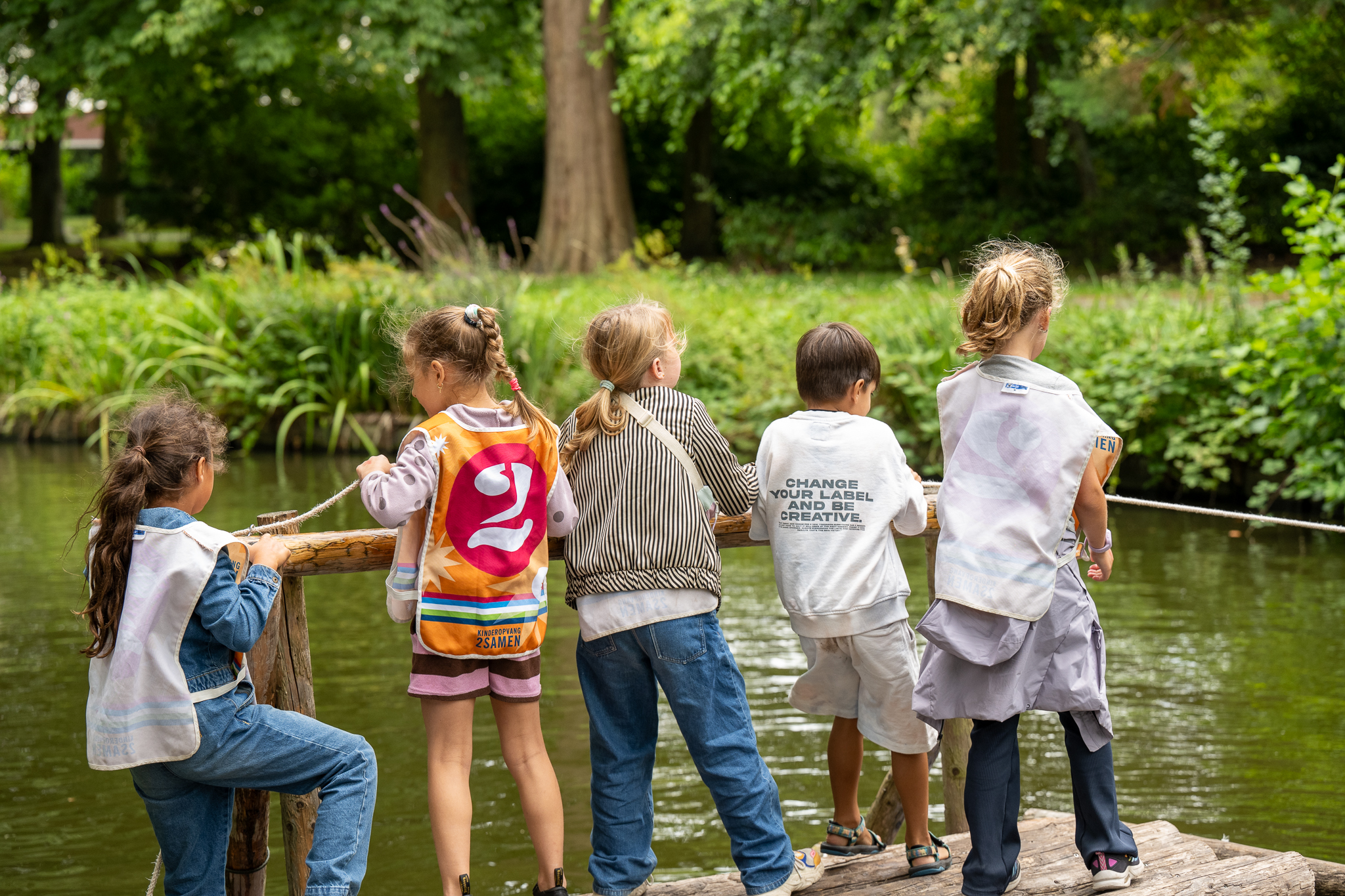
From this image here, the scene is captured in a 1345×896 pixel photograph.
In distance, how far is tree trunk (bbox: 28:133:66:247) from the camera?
26.7 meters

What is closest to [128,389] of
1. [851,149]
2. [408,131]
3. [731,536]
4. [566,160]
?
[566,160]

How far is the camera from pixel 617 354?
9.83 feet

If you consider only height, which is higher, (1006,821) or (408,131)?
(408,131)

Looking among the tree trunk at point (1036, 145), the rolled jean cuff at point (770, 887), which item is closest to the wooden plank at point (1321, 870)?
the rolled jean cuff at point (770, 887)

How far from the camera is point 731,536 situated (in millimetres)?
3387

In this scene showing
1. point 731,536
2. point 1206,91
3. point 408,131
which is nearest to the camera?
point 731,536

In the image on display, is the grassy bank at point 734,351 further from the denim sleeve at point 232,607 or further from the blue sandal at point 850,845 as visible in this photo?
the denim sleeve at point 232,607

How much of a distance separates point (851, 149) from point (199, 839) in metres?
25.7

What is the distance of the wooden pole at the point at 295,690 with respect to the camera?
10.4 ft

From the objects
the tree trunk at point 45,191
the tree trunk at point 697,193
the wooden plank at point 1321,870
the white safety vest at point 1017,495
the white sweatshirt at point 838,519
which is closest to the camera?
the white safety vest at point 1017,495

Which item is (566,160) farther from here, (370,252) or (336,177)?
(336,177)

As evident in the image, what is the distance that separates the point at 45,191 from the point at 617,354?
27.3 meters

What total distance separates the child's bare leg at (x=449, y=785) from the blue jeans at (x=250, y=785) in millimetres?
193

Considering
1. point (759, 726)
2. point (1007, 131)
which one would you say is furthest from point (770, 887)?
point (1007, 131)
